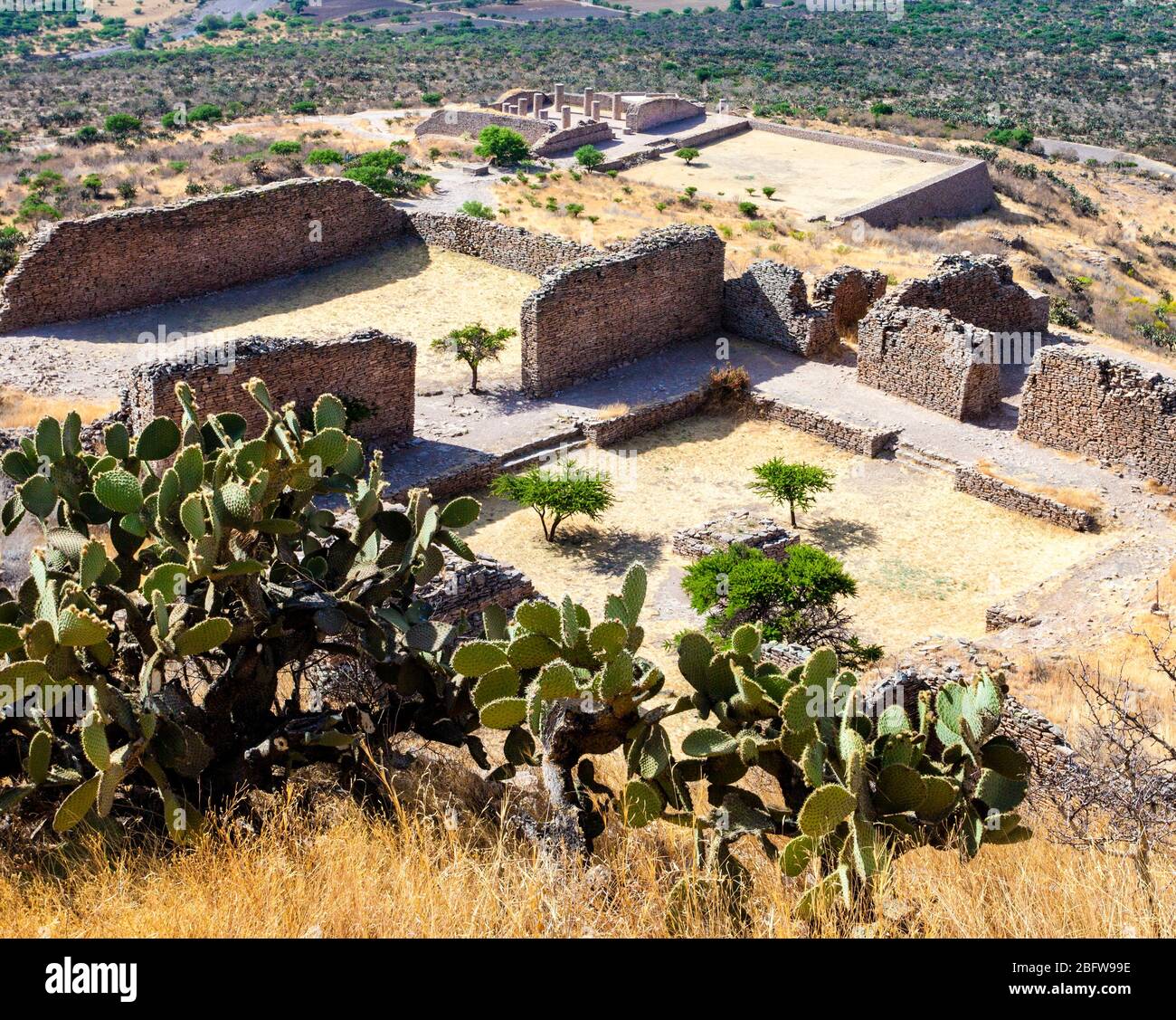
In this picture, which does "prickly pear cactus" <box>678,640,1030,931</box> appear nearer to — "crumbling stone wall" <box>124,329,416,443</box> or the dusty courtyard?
the dusty courtyard

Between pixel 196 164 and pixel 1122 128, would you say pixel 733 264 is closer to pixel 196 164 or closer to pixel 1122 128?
pixel 196 164

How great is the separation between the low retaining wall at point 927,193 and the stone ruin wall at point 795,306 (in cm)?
1024

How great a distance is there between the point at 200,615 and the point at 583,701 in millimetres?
2072

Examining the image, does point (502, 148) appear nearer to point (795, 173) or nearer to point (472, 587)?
point (795, 173)

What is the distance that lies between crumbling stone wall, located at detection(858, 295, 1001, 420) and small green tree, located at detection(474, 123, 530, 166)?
17.5 m

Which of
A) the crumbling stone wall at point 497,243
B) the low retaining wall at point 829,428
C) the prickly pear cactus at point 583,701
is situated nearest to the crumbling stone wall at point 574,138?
the crumbling stone wall at point 497,243

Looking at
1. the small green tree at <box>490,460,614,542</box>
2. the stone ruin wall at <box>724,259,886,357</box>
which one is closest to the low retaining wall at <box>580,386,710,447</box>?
the small green tree at <box>490,460,614,542</box>

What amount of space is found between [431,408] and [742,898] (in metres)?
13.8

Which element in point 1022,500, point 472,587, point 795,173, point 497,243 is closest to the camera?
point 472,587

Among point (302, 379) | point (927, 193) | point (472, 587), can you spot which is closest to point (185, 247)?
point (302, 379)

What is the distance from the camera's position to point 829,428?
18.3 m

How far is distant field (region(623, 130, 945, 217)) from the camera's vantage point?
111ft

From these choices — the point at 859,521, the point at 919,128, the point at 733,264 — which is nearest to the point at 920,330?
the point at 859,521

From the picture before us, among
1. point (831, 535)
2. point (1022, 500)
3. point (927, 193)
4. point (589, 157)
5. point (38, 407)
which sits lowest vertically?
point (831, 535)
